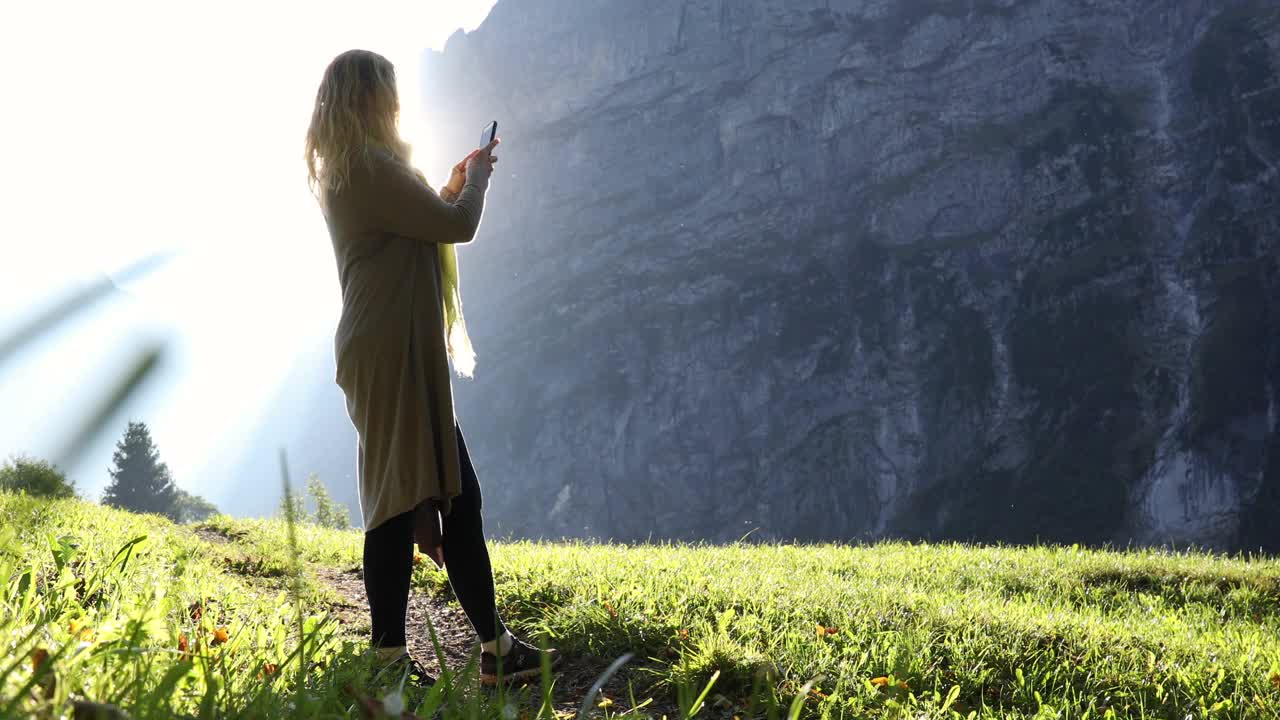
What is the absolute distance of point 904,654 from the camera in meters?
2.68

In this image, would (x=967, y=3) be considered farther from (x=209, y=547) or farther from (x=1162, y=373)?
(x=209, y=547)

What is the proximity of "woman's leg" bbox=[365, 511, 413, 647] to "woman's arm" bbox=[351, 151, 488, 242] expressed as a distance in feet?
3.17

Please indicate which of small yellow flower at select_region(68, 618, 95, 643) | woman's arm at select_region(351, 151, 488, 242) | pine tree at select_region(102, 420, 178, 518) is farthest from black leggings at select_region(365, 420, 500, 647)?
pine tree at select_region(102, 420, 178, 518)

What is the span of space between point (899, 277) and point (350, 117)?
86434 mm

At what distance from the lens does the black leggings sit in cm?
255

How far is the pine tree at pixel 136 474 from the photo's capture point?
164 ft

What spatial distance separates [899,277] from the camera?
83750mm

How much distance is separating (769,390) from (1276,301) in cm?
4542

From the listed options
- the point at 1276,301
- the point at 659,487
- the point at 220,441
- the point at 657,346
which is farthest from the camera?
the point at 220,441

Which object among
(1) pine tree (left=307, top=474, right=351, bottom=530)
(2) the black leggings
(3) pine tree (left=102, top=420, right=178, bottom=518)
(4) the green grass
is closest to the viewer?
(4) the green grass

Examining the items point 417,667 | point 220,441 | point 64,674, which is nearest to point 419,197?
point 417,667

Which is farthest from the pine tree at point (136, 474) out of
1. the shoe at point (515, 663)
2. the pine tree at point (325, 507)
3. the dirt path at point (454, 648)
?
the shoe at point (515, 663)

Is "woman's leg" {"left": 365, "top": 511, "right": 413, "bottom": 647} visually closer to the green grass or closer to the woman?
the woman

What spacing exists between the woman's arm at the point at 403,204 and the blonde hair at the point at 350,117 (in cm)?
7
